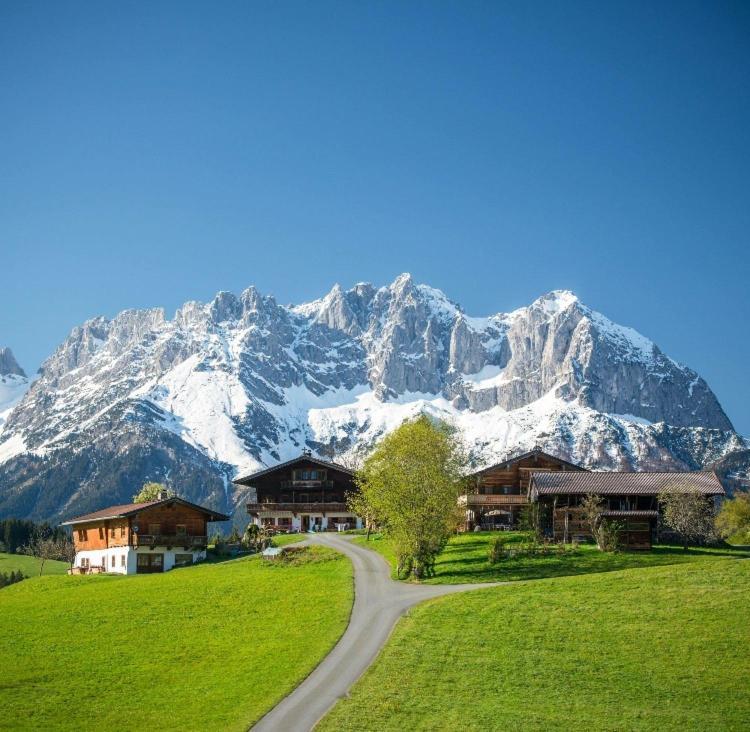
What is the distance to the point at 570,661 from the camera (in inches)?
1736

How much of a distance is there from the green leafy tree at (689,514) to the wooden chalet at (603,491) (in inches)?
39.3

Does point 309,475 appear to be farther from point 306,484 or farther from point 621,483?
point 621,483

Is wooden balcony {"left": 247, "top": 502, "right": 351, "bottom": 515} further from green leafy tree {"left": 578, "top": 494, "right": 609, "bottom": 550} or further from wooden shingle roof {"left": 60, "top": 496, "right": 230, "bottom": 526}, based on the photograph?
green leafy tree {"left": 578, "top": 494, "right": 609, "bottom": 550}

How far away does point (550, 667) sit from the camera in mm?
43344

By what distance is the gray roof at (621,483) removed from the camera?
271 ft

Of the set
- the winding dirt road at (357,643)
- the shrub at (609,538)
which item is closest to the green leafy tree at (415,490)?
the winding dirt road at (357,643)

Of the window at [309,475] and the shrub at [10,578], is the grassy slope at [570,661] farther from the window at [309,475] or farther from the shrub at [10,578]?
the shrub at [10,578]

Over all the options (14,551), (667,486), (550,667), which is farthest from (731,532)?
(14,551)

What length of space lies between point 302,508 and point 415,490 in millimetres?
51184

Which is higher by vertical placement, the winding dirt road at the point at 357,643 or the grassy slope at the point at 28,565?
the winding dirt road at the point at 357,643

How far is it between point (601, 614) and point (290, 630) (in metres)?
17.2

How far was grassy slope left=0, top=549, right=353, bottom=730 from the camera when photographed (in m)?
39.8

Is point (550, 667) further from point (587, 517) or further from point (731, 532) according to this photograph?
point (731, 532)

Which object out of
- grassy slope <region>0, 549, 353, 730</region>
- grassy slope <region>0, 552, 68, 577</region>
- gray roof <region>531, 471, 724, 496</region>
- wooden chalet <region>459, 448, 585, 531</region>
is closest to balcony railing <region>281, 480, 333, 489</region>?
wooden chalet <region>459, 448, 585, 531</region>
